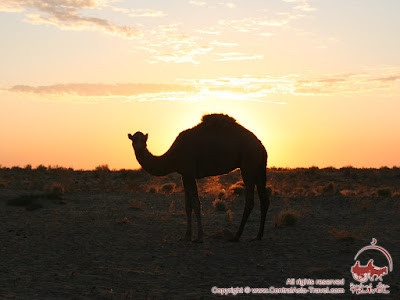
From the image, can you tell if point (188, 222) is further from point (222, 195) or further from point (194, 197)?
point (222, 195)

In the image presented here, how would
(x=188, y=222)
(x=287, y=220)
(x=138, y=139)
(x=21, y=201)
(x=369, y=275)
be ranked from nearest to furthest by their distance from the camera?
(x=369, y=275), (x=138, y=139), (x=188, y=222), (x=287, y=220), (x=21, y=201)

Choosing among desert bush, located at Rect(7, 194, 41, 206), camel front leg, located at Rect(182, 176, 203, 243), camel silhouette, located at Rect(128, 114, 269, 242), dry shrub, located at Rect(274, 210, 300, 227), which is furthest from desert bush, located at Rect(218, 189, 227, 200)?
camel front leg, located at Rect(182, 176, 203, 243)

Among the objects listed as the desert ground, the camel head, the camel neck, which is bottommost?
the desert ground

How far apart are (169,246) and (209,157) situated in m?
2.59

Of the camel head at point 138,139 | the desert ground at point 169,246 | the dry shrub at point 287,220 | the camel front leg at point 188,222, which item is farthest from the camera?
the dry shrub at point 287,220

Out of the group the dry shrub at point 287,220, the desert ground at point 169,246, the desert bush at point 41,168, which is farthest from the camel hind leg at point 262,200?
the desert bush at point 41,168

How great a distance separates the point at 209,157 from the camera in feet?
41.8

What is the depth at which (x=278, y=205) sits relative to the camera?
20047mm

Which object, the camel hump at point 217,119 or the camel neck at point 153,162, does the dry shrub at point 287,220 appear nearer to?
the camel hump at point 217,119

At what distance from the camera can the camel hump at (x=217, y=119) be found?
13.0 metres

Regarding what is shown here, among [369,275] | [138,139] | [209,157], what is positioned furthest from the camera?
[209,157]

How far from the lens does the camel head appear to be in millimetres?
12500

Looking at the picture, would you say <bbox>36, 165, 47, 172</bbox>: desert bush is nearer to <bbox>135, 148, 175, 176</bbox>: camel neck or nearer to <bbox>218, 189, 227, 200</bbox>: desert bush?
<bbox>218, 189, 227, 200</bbox>: desert bush

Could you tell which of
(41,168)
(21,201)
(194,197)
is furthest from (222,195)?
Answer: (41,168)
